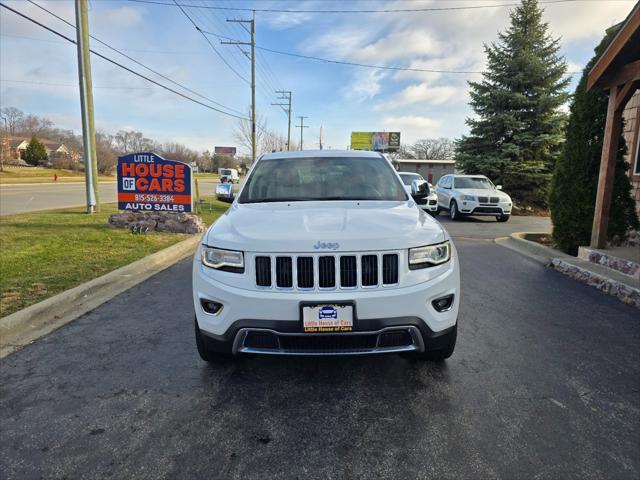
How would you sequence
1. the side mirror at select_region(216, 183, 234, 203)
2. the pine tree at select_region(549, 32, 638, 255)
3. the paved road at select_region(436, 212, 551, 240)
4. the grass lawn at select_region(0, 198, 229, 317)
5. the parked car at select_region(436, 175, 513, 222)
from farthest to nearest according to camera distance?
the parked car at select_region(436, 175, 513, 222) → the paved road at select_region(436, 212, 551, 240) → the pine tree at select_region(549, 32, 638, 255) → the grass lawn at select_region(0, 198, 229, 317) → the side mirror at select_region(216, 183, 234, 203)

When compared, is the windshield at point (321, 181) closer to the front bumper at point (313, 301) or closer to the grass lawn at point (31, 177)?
the front bumper at point (313, 301)

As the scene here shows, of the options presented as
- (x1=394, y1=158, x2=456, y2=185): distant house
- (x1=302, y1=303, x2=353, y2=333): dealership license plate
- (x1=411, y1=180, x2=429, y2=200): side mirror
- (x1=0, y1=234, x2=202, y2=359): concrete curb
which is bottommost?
(x1=0, y1=234, x2=202, y2=359): concrete curb

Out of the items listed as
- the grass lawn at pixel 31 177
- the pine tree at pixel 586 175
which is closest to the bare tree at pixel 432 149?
the grass lawn at pixel 31 177

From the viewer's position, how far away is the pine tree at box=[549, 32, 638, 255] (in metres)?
7.62

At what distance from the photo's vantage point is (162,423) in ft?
8.52

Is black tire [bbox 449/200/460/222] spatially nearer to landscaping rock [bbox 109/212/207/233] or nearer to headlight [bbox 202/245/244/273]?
landscaping rock [bbox 109/212/207/233]

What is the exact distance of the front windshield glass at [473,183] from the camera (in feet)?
51.2

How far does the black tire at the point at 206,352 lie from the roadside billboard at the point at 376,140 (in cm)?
6727

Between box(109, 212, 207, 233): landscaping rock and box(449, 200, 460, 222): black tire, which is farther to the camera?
box(449, 200, 460, 222): black tire

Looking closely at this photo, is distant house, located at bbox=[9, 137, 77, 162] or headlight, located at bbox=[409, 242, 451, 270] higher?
distant house, located at bbox=[9, 137, 77, 162]

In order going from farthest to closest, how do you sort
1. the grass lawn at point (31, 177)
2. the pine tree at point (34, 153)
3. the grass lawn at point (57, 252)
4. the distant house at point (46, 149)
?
the distant house at point (46, 149), the pine tree at point (34, 153), the grass lawn at point (31, 177), the grass lawn at point (57, 252)

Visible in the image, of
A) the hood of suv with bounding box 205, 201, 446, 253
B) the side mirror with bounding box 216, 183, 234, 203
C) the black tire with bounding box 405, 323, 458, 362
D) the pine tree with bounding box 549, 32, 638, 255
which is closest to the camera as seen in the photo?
the hood of suv with bounding box 205, 201, 446, 253

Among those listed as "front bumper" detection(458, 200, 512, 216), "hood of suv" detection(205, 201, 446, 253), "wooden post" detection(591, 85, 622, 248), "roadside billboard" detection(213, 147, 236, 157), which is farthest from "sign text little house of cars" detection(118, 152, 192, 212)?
"roadside billboard" detection(213, 147, 236, 157)

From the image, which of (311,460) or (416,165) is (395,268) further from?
(416,165)
